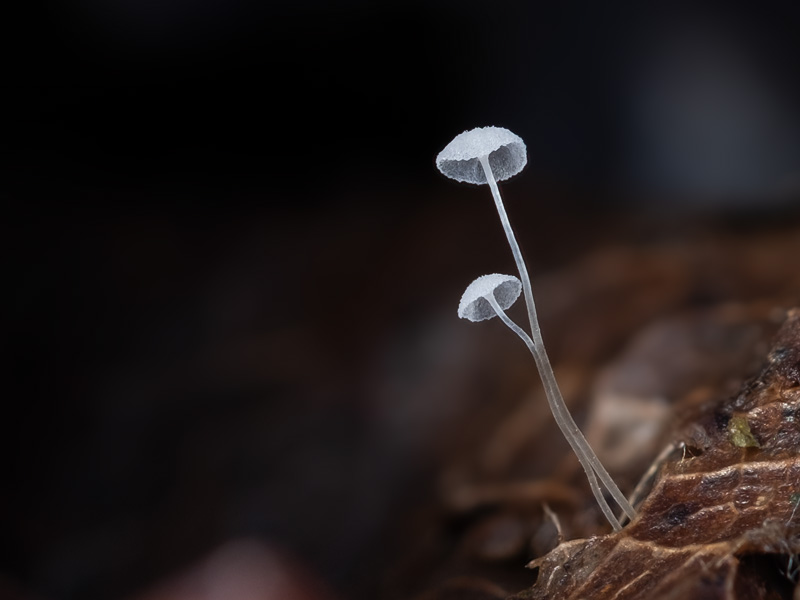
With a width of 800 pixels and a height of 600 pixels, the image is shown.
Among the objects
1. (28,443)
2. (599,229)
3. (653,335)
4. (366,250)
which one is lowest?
(653,335)

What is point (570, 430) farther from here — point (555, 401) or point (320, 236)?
point (320, 236)

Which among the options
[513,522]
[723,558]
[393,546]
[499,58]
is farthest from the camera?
[499,58]

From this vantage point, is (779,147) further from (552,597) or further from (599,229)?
(552,597)

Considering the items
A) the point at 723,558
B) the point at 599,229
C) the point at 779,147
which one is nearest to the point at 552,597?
the point at 723,558

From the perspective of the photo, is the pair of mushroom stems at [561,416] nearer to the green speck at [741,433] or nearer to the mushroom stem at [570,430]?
the mushroom stem at [570,430]

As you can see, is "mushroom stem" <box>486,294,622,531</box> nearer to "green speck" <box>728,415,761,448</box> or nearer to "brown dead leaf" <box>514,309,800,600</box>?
"brown dead leaf" <box>514,309,800,600</box>

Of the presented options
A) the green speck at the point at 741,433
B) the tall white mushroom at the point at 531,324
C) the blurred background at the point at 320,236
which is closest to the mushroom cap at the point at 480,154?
the tall white mushroom at the point at 531,324

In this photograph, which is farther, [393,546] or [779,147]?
[779,147]
